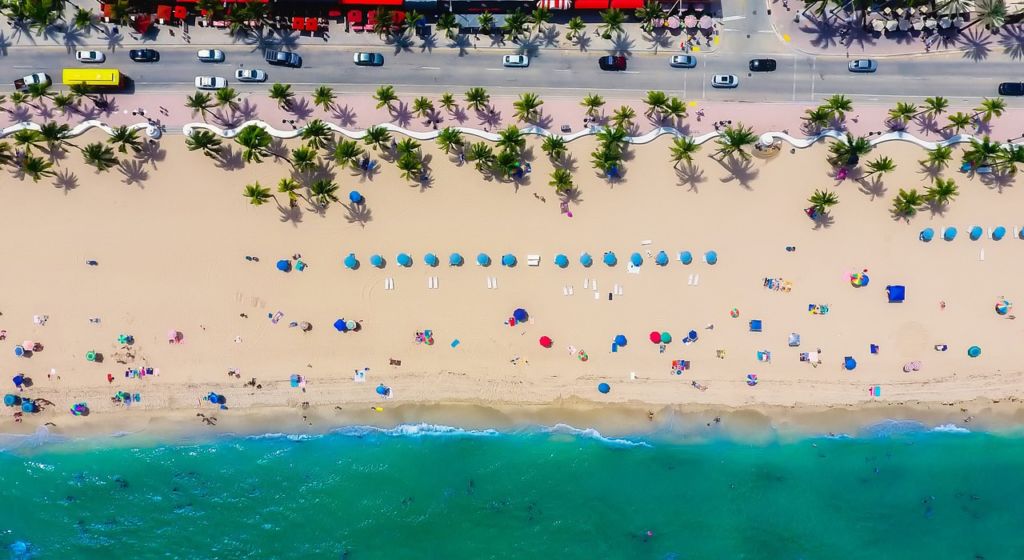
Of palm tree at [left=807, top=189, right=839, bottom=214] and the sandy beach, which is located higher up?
palm tree at [left=807, top=189, right=839, bottom=214]

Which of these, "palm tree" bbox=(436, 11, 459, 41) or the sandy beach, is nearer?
"palm tree" bbox=(436, 11, 459, 41)

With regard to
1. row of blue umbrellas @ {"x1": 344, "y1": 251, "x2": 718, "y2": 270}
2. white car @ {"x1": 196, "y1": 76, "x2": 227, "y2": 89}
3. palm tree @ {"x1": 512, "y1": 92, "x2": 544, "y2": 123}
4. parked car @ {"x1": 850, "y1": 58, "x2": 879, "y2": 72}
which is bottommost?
row of blue umbrellas @ {"x1": 344, "y1": 251, "x2": 718, "y2": 270}

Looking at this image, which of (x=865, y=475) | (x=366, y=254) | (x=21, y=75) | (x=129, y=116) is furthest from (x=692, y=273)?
(x=21, y=75)

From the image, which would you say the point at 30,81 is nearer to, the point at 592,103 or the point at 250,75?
the point at 250,75

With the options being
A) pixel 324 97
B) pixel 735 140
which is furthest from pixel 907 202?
pixel 324 97

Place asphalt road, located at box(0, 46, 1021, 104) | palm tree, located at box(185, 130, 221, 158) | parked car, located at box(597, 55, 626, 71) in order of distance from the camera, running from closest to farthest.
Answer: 1. palm tree, located at box(185, 130, 221, 158)
2. parked car, located at box(597, 55, 626, 71)
3. asphalt road, located at box(0, 46, 1021, 104)

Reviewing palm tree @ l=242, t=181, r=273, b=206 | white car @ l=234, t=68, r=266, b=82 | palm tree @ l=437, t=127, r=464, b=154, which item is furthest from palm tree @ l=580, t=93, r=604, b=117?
palm tree @ l=242, t=181, r=273, b=206

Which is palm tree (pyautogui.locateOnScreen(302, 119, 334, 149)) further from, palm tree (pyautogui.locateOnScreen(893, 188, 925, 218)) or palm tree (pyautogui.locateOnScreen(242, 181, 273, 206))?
palm tree (pyautogui.locateOnScreen(893, 188, 925, 218))
